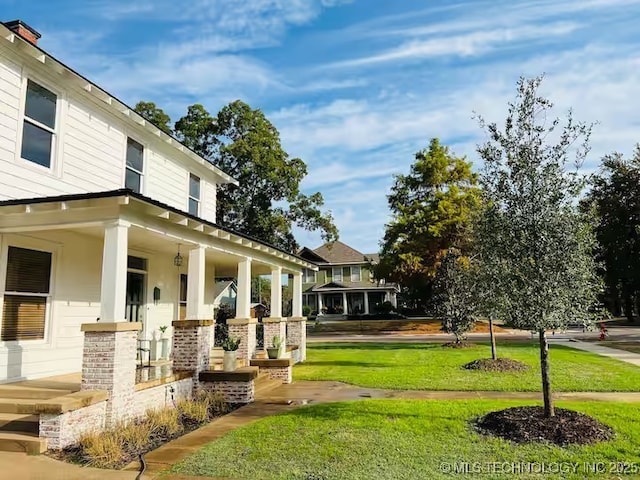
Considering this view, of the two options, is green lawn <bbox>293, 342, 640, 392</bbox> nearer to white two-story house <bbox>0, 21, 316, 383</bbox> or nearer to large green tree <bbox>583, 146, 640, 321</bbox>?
white two-story house <bbox>0, 21, 316, 383</bbox>

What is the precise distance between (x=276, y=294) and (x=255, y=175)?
15528 millimetres

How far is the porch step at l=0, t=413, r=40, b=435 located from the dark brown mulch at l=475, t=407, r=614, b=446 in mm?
6432

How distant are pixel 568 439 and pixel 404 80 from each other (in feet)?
31.8

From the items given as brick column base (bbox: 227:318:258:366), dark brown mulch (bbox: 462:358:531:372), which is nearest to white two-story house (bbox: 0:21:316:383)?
brick column base (bbox: 227:318:258:366)

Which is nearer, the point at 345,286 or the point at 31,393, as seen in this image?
the point at 31,393

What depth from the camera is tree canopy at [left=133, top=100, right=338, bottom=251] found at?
29641 millimetres

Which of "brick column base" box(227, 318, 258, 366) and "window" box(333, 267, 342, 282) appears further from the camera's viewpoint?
"window" box(333, 267, 342, 282)

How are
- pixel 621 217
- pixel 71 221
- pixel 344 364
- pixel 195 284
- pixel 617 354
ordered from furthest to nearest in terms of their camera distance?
pixel 621 217
pixel 617 354
pixel 344 364
pixel 195 284
pixel 71 221

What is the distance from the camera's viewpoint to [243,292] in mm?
12641

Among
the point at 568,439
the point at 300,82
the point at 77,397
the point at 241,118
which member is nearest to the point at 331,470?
the point at 568,439

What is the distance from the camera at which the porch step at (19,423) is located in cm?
672

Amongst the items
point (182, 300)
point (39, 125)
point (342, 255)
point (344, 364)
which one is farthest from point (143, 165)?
point (342, 255)

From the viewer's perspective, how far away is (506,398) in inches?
375

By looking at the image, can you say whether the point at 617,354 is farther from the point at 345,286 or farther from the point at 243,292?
the point at 345,286
